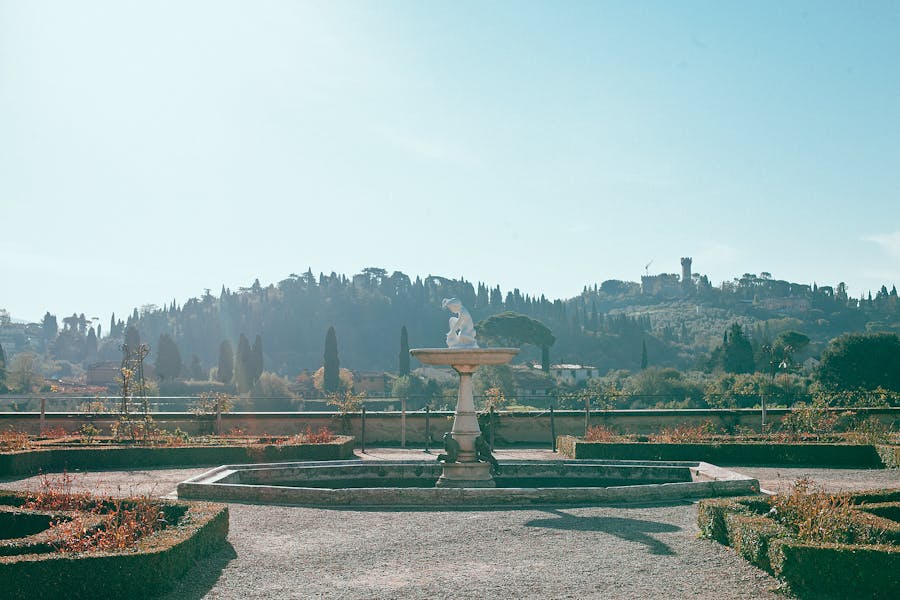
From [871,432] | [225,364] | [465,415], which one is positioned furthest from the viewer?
[225,364]

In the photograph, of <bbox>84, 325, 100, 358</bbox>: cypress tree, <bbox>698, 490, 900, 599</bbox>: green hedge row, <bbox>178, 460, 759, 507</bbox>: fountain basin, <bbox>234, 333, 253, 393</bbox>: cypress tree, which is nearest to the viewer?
<bbox>698, 490, 900, 599</bbox>: green hedge row

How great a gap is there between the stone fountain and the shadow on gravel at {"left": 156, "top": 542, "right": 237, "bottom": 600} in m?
5.36

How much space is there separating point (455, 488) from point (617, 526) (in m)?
2.90

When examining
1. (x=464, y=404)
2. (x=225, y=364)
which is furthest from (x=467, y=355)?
(x=225, y=364)

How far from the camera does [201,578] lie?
7.55 meters

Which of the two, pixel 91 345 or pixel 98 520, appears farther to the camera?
pixel 91 345

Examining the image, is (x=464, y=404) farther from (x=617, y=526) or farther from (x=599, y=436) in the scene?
(x=599, y=436)

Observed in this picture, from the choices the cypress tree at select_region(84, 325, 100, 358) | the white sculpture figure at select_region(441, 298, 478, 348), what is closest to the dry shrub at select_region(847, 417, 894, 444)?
the white sculpture figure at select_region(441, 298, 478, 348)

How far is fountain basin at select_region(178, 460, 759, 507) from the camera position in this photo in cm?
1173

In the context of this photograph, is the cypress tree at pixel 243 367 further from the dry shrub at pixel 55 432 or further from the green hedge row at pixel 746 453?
the green hedge row at pixel 746 453

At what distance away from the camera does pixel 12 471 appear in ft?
51.3

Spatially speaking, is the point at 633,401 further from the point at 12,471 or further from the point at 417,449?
the point at 12,471

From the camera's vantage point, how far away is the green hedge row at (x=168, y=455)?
55.8ft

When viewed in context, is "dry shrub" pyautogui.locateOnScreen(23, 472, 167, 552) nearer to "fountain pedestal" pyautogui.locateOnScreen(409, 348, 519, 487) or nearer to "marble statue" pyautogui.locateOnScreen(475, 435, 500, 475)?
"fountain pedestal" pyautogui.locateOnScreen(409, 348, 519, 487)
